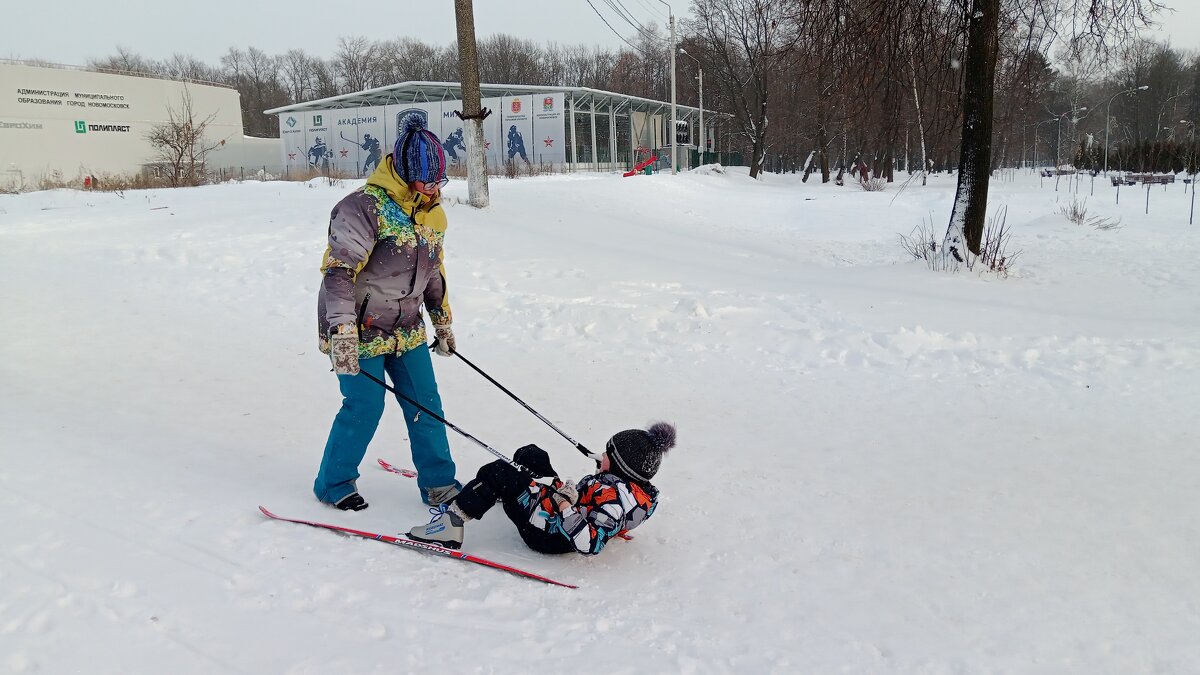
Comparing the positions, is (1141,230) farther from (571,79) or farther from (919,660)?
(571,79)

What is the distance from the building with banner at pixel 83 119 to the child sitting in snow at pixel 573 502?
1617 inches

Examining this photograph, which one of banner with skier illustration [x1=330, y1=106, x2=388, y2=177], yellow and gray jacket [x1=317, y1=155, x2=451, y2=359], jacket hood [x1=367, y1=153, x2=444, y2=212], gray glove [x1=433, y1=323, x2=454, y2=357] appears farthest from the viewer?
banner with skier illustration [x1=330, y1=106, x2=388, y2=177]

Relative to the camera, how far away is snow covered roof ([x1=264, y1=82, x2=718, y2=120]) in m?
40.5

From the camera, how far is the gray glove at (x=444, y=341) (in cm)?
420

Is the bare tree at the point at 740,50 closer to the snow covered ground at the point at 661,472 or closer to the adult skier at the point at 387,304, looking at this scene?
the snow covered ground at the point at 661,472

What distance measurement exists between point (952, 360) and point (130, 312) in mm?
8163

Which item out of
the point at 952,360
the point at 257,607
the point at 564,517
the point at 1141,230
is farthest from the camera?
the point at 1141,230

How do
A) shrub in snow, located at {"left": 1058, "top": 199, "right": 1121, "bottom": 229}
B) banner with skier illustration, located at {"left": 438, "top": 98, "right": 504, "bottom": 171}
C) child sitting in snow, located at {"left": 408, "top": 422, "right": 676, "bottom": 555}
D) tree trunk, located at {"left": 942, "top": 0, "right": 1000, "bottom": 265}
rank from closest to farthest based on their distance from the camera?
child sitting in snow, located at {"left": 408, "top": 422, "right": 676, "bottom": 555}
tree trunk, located at {"left": 942, "top": 0, "right": 1000, "bottom": 265}
shrub in snow, located at {"left": 1058, "top": 199, "right": 1121, "bottom": 229}
banner with skier illustration, located at {"left": 438, "top": 98, "right": 504, "bottom": 171}

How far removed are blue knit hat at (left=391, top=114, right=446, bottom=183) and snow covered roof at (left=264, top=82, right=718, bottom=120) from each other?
122 feet

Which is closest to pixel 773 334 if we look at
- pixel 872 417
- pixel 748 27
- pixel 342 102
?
pixel 872 417

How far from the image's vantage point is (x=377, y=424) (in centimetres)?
396

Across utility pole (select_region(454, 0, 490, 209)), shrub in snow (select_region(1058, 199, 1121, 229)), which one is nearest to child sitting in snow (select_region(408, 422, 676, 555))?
utility pole (select_region(454, 0, 490, 209))

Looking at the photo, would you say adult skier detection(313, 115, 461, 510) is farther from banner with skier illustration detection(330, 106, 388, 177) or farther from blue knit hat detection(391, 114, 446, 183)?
banner with skier illustration detection(330, 106, 388, 177)

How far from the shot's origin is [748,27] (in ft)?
140
